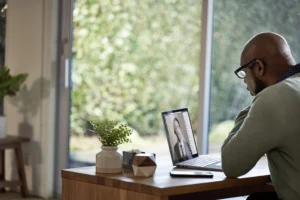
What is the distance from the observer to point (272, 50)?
2852mm

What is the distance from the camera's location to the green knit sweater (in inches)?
102

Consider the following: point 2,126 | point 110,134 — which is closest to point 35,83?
point 2,126

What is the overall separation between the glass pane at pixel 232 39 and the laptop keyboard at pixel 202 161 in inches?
51.4

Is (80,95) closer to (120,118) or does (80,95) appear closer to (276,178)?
(120,118)

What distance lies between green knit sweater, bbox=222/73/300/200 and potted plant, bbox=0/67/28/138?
3.27 meters

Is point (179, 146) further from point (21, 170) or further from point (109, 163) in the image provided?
point (21, 170)

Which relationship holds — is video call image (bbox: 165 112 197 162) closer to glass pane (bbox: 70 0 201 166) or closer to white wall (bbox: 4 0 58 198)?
glass pane (bbox: 70 0 201 166)

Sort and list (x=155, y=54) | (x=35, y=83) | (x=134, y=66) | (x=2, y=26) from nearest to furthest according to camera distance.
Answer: (x=155, y=54)
(x=134, y=66)
(x=35, y=83)
(x=2, y=26)

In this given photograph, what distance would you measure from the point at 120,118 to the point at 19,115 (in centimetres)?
98

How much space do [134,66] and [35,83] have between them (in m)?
0.95

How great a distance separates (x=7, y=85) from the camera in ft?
18.4

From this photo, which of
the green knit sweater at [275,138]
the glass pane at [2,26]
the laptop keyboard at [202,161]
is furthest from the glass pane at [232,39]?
the glass pane at [2,26]

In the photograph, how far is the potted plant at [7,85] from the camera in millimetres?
5605

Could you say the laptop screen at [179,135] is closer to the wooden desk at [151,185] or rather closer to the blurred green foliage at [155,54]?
the wooden desk at [151,185]
